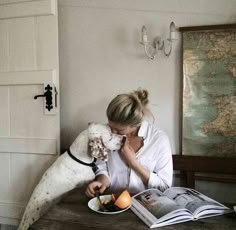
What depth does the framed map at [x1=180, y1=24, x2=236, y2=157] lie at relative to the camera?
1.66m

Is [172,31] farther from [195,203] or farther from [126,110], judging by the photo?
[195,203]

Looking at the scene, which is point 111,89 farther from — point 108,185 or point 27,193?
point 27,193

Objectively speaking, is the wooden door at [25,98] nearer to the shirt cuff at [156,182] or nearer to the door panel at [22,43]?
the door panel at [22,43]

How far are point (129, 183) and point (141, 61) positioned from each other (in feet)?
2.57

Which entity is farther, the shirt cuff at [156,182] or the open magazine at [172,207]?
the shirt cuff at [156,182]

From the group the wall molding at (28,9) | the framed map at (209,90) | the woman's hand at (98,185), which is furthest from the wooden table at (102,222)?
the wall molding at (28,9)

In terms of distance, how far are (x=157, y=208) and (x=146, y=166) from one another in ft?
1.32

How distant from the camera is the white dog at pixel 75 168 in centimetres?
144

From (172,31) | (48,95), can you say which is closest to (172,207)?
(172,31)

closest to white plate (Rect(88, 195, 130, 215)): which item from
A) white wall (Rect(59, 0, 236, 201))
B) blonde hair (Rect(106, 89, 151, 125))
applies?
blonde hair (Rect(106, 89, 151, 125))

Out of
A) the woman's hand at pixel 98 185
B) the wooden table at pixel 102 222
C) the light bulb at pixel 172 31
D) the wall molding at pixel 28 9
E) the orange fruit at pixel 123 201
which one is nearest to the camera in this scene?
the wooden table at pixel 102 222

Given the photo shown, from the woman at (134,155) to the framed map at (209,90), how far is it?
319 mm

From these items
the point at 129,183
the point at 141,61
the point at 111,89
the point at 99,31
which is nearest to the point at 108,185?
the point at 129,183

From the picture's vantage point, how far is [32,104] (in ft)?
6.36
